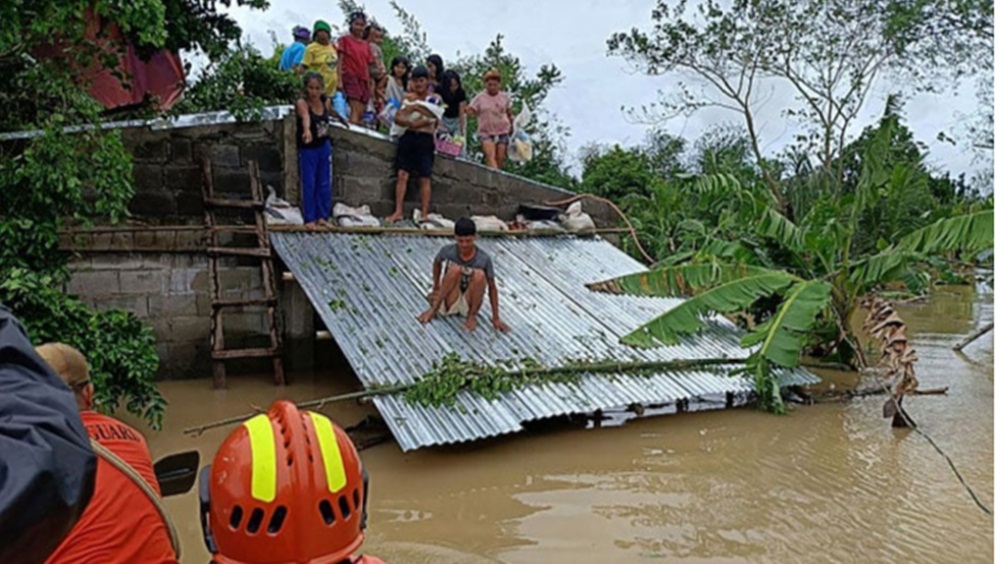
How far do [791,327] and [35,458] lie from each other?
6.50 m

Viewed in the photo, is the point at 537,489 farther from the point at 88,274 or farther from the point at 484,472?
the point at 88,274

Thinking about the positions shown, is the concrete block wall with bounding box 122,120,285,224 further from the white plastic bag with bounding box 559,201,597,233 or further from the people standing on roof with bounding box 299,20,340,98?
the white plastic bag with bounding box 559,201,597,233

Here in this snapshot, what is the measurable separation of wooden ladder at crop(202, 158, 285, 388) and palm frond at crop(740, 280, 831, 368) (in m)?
4.40

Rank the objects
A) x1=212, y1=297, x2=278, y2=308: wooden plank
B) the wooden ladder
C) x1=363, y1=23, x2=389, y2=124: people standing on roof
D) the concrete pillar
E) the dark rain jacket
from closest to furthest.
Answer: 1. the dark rain jacket
2. the wooden ladder
3. x1=212, y1=297, x2=278, y2=308: wooden plank
4. the concrete pillar
5. x1=363, y1=23, x2=389, y2=124: people standing on roof

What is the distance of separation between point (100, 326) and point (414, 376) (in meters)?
2.19

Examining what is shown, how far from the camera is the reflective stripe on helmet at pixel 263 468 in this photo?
152 centimetres

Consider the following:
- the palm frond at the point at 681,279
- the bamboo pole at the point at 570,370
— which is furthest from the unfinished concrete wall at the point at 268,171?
the palm frond at the point at 681,279

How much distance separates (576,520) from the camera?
Answer: 15.1 ft

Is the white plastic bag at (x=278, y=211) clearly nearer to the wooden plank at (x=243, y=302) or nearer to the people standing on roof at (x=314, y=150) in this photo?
the people standing on roof at (x=314, y=150)

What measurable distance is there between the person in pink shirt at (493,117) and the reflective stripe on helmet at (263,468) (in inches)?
381

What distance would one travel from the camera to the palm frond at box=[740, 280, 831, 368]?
21.4ft

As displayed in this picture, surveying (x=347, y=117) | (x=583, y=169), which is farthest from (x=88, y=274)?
(x=583, y=169)

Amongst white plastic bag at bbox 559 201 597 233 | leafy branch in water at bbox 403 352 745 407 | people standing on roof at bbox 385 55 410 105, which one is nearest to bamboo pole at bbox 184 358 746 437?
leafy branch in water at bbox 403 352 745 407

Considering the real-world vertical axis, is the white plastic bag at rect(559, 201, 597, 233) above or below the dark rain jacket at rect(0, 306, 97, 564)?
above
